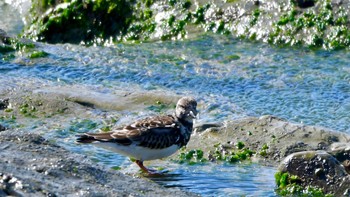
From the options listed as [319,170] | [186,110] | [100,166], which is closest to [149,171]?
[186,110]

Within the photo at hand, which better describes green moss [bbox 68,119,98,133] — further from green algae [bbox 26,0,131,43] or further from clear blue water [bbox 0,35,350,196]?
green algae [bbox 26,0,131,43]

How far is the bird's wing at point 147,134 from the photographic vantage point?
7.61 metres

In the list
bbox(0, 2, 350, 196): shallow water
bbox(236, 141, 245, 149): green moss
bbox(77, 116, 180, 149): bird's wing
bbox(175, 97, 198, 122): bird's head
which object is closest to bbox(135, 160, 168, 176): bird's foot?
bbox(77, 116, 180, 149): bird's wing

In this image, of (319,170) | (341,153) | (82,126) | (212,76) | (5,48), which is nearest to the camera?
(319,170)

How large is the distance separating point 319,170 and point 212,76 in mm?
4258

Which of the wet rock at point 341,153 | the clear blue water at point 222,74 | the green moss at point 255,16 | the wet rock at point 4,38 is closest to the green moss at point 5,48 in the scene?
the wet rock at point 4,38

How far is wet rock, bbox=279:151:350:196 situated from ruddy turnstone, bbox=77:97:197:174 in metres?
1.19

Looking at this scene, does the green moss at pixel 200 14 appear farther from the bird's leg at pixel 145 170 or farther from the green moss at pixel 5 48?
the bird's leg at pixel 145 170

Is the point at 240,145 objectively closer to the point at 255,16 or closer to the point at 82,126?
the point at 82,126

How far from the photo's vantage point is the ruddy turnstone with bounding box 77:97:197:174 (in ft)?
24.9

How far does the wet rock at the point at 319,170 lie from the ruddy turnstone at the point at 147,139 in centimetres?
119

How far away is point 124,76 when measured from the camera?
11.1 meters

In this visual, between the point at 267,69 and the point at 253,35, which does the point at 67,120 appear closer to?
the point at 267,69

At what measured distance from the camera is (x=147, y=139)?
7750mm
